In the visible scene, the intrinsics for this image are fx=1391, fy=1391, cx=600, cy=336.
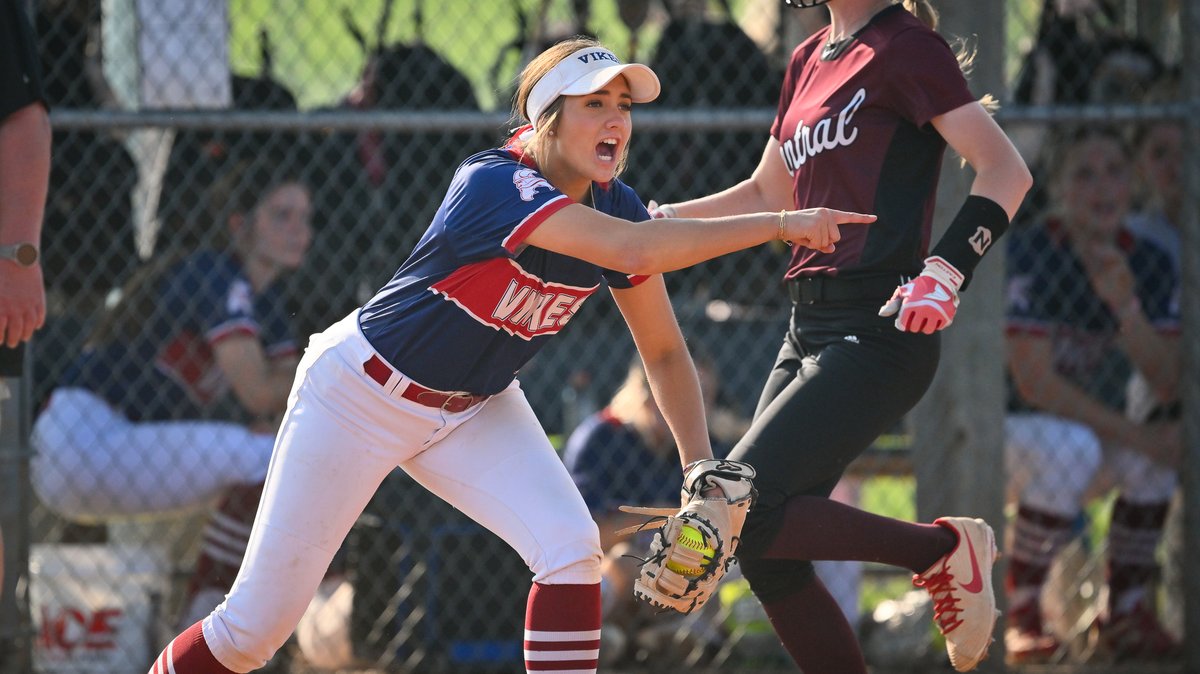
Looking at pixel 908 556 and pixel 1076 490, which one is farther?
pixel 1076 490

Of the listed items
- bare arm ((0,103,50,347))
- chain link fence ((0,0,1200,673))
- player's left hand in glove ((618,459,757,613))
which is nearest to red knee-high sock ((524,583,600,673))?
player's left hand in glove ((618,459,757,613))

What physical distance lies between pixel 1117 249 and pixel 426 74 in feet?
8.64

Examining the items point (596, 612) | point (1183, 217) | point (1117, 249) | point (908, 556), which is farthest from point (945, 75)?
point (1117, 249)

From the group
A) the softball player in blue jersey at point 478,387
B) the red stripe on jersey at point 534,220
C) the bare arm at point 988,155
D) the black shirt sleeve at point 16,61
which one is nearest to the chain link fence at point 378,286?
the black shirt sleeve at point 16,61

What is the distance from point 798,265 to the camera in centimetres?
322

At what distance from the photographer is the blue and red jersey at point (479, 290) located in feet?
8.82

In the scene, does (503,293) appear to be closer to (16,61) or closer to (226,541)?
(16,61)

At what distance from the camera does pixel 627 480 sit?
191 inches

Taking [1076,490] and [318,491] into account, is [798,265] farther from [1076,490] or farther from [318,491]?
[1076,490]

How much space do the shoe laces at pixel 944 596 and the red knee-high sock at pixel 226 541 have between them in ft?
7.72

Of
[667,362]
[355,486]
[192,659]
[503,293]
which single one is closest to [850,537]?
[667,362]

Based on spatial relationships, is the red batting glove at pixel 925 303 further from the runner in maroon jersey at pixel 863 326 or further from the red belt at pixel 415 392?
the red belt at pixel 415 392

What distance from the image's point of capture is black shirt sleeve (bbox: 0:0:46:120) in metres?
3.03

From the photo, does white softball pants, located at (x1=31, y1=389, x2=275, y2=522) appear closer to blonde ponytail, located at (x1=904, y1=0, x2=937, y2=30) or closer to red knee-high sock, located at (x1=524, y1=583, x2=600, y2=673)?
red knee-high sock, located at (x1=524, y1=583, x2=600, y2=673)
